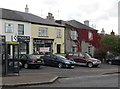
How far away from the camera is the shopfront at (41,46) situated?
151 ft

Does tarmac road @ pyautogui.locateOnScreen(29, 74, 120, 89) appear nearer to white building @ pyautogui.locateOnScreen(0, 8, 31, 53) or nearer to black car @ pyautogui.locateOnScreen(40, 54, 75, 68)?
black car @ pyautogui.locateOnScreen(40, 54, 75, 68)

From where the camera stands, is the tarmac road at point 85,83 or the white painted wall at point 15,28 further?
the white painted wall at point 15,28

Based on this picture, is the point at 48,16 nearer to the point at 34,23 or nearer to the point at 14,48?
the point at 34,23

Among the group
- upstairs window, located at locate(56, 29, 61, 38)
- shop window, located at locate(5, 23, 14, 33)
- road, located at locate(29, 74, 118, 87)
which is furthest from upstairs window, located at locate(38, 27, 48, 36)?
road, located at locate(29, 74, 118, 87)

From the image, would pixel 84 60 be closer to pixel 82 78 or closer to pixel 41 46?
pixel 41 46

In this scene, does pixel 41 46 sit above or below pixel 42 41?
below

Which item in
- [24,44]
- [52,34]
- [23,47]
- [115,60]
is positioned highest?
[52,34]

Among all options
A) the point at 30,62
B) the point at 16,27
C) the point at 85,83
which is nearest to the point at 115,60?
the point at 16,27

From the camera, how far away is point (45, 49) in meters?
46.4

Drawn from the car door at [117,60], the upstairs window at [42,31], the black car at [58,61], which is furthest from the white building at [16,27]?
the car door at [117,60]

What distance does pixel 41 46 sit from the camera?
47219 millimetres

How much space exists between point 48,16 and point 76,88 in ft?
132

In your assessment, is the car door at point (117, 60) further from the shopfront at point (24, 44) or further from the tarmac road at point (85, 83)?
the tarmac road at point (85, 83)

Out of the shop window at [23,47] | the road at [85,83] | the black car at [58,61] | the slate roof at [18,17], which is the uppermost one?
the slate roof at [18,17]
